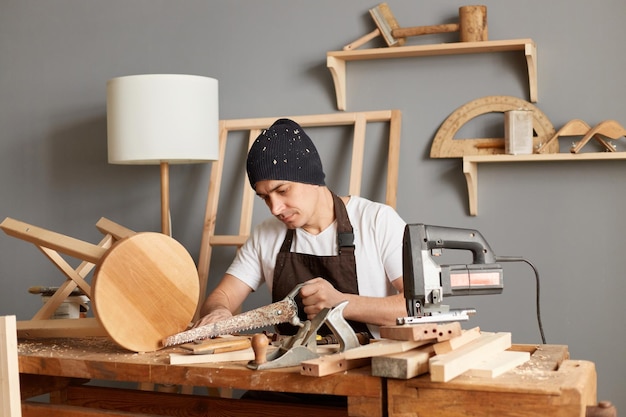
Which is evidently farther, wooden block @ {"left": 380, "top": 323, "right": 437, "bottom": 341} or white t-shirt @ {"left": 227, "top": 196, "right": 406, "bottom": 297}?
white t-shirt @ {"left": 227, "top": 196, "right": 406, "bottom": 297}

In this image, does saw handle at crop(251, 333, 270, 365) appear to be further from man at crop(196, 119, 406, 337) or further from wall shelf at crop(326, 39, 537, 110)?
wall shelf at crop(326, 39, 537, 110)

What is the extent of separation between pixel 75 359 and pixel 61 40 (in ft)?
9.80

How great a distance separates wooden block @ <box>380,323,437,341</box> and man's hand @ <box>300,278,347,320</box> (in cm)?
62

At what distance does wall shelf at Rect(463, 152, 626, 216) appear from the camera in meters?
3.71

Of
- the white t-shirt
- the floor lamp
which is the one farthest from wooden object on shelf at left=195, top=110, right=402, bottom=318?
the white t-shirt

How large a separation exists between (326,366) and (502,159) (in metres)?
1.99

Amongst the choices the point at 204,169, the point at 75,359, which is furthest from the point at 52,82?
the point at 75,359

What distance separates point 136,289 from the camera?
9.02 feet

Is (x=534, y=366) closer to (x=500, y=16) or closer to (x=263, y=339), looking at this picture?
(x=263, y=339)

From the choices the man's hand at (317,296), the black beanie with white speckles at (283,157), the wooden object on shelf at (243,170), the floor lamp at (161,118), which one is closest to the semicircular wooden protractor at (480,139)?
the wooden object on shelf at (243,170)

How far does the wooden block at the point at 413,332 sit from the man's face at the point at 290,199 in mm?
1056

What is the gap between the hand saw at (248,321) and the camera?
9.03ft

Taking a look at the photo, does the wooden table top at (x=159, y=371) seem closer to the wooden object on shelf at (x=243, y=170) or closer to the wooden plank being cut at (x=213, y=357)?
the wooden plank being cut at (x=213, y=357)

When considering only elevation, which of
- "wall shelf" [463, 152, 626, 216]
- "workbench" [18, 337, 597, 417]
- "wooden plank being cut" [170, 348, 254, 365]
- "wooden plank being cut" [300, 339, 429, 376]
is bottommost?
"workbench" [18, 337, 597, 417]
